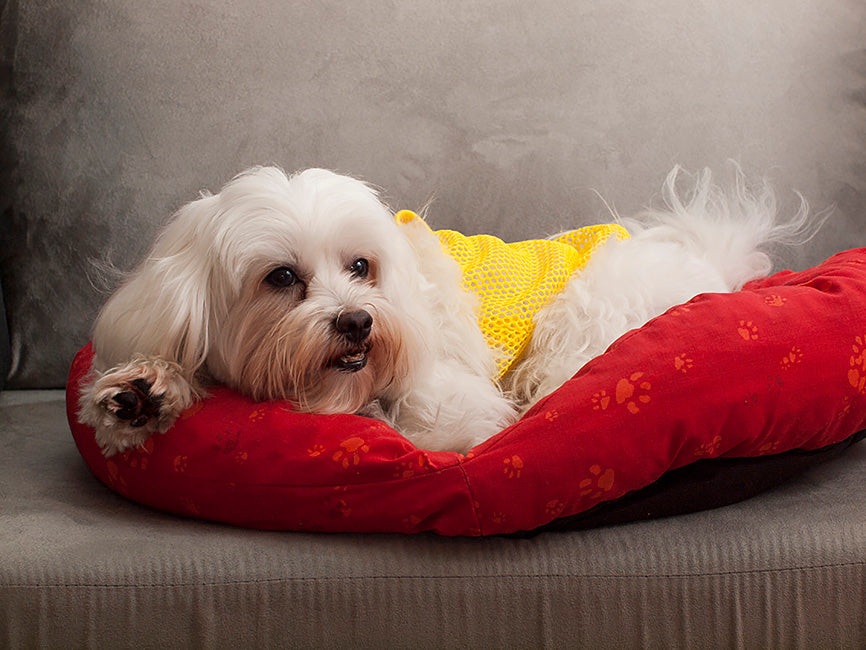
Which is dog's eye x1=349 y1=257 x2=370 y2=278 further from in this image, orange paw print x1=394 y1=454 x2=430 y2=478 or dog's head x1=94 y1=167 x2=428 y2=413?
A: orange paw print x1=394 y1=454 x2=430 y2=478

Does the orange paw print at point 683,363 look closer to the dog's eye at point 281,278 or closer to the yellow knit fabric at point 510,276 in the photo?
the yellow knit fabric at point 510,276

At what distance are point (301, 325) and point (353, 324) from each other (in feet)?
0.30

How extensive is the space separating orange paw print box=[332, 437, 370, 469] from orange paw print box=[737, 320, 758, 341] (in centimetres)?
63

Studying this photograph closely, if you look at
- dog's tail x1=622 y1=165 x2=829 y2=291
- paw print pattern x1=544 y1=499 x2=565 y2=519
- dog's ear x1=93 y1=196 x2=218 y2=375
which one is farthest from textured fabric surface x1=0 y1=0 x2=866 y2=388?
paw print pattern x1=544 y1=499 x2=565 y2=519

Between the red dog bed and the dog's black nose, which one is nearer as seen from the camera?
the red dog bed

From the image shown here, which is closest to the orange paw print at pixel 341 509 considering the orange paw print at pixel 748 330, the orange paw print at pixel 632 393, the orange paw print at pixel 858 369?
the orange paw print at pixel 632 393

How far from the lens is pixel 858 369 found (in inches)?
47.0

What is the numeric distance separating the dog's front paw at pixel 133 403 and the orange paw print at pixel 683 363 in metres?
0.81

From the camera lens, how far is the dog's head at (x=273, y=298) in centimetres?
129

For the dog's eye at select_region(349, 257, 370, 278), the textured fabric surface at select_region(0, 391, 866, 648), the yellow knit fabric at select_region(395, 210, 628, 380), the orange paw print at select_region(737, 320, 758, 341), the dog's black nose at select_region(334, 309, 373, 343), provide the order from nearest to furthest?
the textured fabric surface at select_region(0, 391, 866, 648) < the orange paw print at select_region(737, 320, 758, 341) < the dog's black nose at select_region(334, 309, 373, 343) < the dog's eye at select_region(349, 257, 370, 278) < the yellow knit fabric at select_region(395, 210, 628, 380)

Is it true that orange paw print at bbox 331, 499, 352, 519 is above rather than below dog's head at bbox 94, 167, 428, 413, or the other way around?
below

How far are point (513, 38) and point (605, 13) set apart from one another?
275 millimetres

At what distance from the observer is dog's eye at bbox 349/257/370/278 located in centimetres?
142

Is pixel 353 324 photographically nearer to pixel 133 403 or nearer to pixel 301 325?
pixel 301 325
